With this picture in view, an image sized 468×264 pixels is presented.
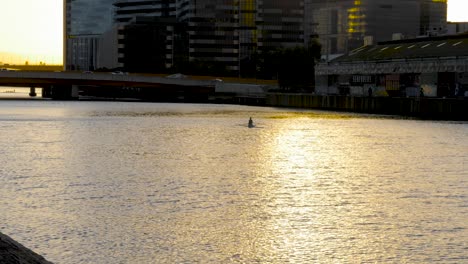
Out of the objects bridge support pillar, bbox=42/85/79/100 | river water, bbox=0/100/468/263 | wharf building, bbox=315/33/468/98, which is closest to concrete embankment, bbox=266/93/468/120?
wharf building, bbox=315/33/468/98

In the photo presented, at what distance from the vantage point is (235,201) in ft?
98.2

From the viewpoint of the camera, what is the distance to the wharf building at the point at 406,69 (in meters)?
107

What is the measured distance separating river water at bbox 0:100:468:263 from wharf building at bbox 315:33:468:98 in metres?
50.0

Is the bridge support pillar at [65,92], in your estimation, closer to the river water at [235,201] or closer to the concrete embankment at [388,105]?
the concrete embankment at [388,105]

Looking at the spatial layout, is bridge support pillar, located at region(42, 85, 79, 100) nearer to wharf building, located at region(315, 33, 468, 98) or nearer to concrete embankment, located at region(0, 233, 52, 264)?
wharf building, located at region(315, 33, 468, 98)

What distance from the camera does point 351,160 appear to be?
46.9 m

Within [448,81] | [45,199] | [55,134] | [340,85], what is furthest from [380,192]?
[340,85]

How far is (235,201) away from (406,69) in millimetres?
87609

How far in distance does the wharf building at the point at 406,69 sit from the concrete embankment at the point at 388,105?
3547 millimetres

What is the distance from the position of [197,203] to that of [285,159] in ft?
63.3

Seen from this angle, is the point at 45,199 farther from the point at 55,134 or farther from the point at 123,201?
the point at 55,134

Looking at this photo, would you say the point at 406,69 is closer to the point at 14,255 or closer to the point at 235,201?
the point at 235,201

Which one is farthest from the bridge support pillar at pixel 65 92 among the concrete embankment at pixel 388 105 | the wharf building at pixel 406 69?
the wharf building at pixel 406 69

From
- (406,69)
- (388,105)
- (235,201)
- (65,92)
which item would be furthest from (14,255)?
(65,92)
